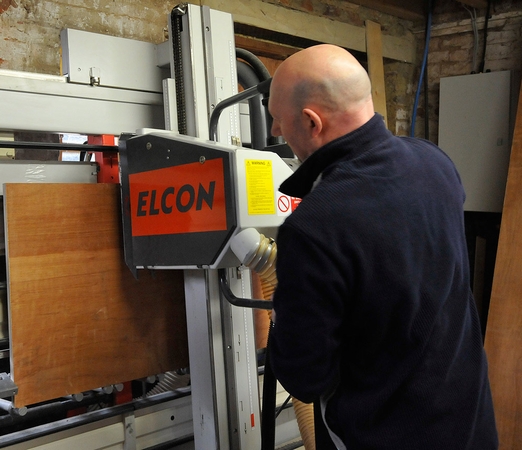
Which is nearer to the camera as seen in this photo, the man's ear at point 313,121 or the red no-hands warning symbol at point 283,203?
the man's ear at point 313,121

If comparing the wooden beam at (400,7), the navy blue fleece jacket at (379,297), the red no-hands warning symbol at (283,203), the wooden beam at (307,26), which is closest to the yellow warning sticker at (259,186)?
the red no-hands warning symbol at (283,203)

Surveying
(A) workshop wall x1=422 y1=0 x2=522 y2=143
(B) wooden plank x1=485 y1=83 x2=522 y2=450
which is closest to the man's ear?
(B) wooden plank x1=485 y1=83 x2=522 y2=450

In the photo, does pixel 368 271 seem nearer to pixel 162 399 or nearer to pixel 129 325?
pixel 129 325

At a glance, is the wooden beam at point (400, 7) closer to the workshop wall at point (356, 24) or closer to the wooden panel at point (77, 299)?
the workshop wall at point (356, 24)

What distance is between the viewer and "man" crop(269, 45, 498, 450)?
885 mm

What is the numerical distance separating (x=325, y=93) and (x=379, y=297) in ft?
1.14

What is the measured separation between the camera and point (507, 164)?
304 centimetres

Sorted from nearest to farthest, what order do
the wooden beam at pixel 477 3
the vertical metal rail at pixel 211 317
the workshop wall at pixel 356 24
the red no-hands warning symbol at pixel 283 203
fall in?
the red no-hands warning symbol at pixel 283 203 < the vertical metal rail at pixel 211 317 < the workshop wall at pixel 356 24 < the wooden beam at pixel 477 3

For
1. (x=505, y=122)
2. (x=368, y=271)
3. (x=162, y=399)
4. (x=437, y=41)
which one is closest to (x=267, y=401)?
(x=162, y=399)

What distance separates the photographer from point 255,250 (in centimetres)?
132

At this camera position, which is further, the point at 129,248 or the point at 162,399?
the point at 162,399

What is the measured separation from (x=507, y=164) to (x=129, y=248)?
2.20 m

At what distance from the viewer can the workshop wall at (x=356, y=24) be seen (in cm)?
211

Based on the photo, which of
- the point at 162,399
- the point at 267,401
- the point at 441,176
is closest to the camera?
the point at 441,176
